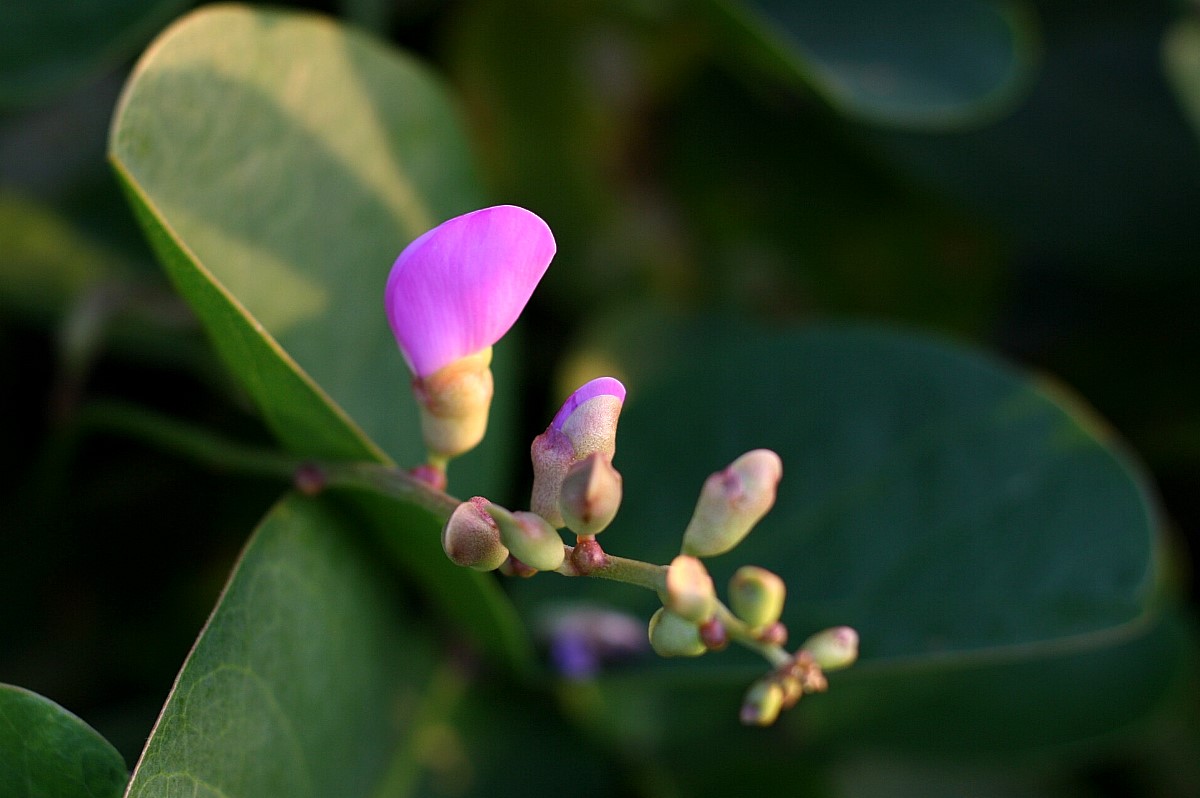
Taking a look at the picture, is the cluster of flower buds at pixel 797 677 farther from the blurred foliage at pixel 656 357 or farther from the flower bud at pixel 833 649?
the blurred foliage at pixel 656 357

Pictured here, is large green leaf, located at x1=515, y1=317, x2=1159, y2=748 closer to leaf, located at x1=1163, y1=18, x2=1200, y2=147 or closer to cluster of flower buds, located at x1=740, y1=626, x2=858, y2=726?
cluster of flower buds, located at x1=740, y1=626, x2=858, y2=726

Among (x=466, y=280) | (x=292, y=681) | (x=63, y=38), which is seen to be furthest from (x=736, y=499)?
(x=63, y=38)

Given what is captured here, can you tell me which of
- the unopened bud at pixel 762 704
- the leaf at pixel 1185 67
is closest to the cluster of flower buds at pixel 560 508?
the unopened bud at pixel 762 704

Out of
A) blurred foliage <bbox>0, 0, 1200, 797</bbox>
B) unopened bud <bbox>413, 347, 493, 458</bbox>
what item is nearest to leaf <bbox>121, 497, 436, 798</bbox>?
blurred foliage <bbox>0, 0, 1200, 797</bbox>

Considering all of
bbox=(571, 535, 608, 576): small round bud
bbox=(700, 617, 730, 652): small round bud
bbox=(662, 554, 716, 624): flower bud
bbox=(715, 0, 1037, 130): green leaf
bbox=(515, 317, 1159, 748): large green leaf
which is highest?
bbox=(662, 554, 716, 624): flower bud

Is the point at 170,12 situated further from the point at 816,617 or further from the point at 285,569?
the point at 816,617

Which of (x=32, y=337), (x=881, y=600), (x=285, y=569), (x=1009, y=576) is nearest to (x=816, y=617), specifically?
(x=881, y=600)
